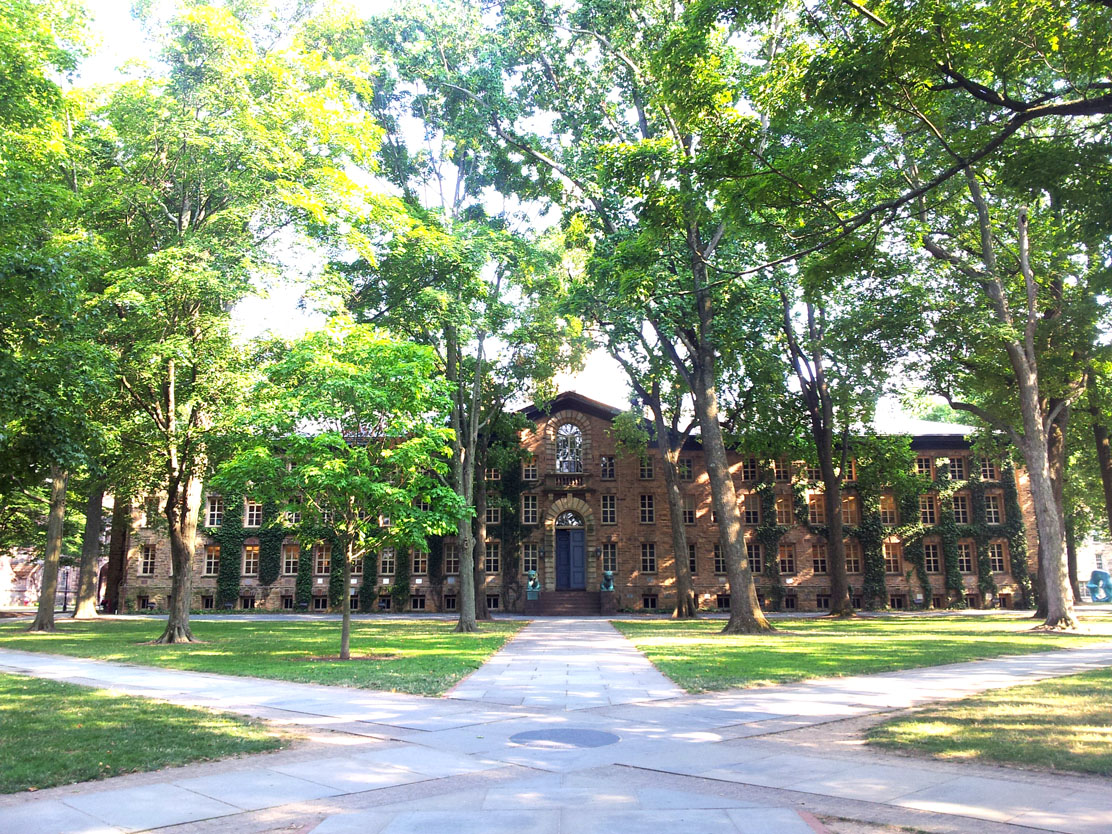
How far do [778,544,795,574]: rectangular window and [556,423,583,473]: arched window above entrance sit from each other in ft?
39.6

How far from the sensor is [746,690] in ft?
36.1

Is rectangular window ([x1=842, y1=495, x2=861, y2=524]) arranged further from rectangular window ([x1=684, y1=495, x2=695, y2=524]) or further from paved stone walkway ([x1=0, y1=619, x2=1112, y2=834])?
paved stone walkway ([x1=0, y1=619, x2=1112, y2=834])

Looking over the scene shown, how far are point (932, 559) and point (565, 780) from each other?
40784mm

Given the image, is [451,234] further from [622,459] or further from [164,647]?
[622,459]

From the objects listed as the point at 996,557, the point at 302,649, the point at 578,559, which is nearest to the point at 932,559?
the point at 996,557

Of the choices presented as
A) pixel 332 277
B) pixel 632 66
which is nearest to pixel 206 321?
pixel 332 277

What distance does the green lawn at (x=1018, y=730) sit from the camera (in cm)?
645

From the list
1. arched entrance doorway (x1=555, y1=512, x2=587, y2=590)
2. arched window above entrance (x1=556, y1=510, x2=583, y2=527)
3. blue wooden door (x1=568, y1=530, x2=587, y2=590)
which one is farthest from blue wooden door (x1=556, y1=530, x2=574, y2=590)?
arched window above entrance (x1=556, y1=510, x2=583, y2=527)

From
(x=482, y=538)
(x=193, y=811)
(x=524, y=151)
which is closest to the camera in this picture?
(x=193, y=811)

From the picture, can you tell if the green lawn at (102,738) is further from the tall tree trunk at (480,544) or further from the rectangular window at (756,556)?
the rectangular window at (756,556)

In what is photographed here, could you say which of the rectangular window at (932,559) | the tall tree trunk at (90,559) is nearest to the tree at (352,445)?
the tall tree trunk at (90,559)

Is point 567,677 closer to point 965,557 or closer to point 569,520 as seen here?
point 569,520

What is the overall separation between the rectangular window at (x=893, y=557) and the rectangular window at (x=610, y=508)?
14.9m

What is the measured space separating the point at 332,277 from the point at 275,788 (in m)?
16.9
